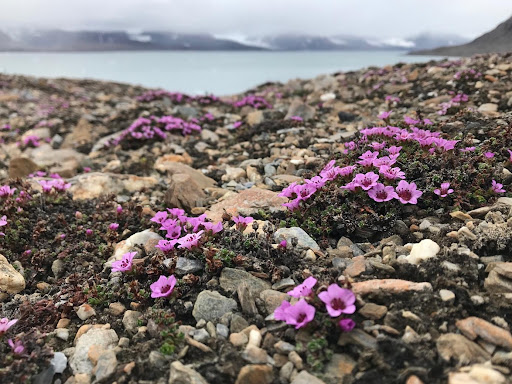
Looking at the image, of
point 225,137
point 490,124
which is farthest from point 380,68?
point 490,124

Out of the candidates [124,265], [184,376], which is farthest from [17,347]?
[184,376]

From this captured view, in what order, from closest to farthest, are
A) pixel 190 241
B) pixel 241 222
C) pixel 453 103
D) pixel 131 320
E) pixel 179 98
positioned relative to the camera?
1. pixel 131 320
2. pixel 190 241
3. pixel 241 222
4. pixel 453 103
5. pixel 179 98

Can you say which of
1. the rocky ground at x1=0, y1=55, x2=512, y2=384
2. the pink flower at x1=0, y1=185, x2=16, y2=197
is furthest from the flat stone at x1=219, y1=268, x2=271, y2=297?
the pink flower at x1=0, y1=185, x2=16, y2=197

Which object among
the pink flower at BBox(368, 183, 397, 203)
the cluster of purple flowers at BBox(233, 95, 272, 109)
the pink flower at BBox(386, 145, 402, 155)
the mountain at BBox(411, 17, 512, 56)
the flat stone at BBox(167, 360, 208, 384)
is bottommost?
the flat stone at BBox(167, 360, 208, 384)

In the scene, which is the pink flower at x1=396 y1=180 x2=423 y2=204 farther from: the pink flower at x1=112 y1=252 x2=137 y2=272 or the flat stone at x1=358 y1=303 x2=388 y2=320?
the pink flower at x1=112 y1=252 x2=137 y2=272

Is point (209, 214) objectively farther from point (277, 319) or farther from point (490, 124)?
point (490, 124)

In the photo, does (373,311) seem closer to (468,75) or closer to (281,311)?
(281,311)
